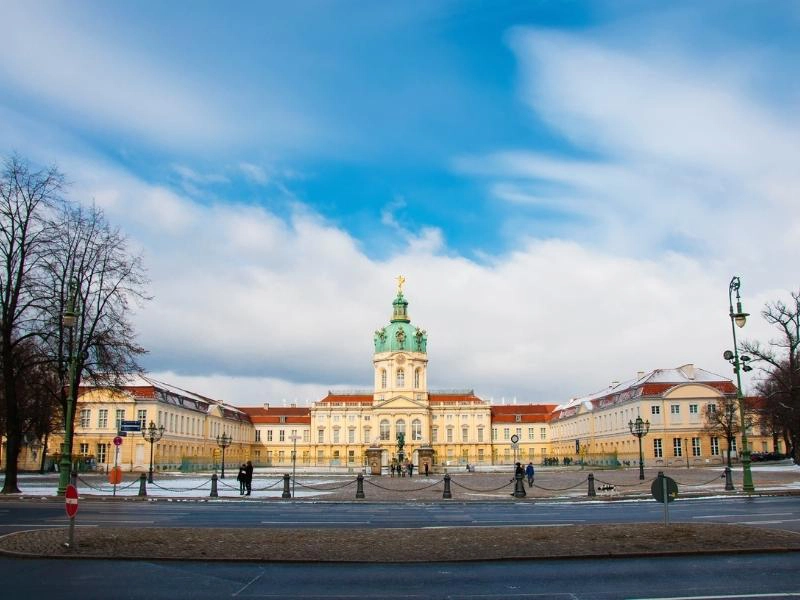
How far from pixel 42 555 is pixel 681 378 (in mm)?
92325

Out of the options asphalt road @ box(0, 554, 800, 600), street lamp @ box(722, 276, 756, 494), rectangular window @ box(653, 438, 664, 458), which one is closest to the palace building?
rectangular window @ box(653, 438, 664, 458)

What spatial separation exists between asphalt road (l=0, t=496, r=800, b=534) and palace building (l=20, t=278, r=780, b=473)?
55.1 m

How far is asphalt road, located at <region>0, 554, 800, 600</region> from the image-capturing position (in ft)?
34.9

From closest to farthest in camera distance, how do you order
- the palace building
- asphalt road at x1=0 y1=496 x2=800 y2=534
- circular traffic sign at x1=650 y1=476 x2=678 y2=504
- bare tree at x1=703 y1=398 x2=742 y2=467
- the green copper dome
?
circular traffic sign at x1=650 y1=476 x2=678 y2=504
asphalt road at x1=0 y1=496 x2=800 y2=534
bare tree at x1=703 y1=398 x2=742 y2=467
the palace building
the green copper dome

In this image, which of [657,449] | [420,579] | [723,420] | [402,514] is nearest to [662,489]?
[420,579]

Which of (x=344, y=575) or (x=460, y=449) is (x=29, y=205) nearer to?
(x=344, y=575)

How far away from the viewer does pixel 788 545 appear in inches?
561

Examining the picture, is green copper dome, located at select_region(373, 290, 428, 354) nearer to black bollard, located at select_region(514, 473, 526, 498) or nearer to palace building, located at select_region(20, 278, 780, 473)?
palace building, located at select_region(20, 278, 780, 473)

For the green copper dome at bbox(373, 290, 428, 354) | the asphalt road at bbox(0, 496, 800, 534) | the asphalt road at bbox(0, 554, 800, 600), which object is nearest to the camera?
the asphalt road at bbox(0, 554, 800, 600)

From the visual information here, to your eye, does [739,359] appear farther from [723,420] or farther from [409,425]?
[409,425]

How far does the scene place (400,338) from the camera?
140m

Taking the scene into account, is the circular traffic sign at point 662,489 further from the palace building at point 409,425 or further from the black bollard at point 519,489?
the palace building at point 409,425

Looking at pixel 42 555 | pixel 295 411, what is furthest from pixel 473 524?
pixel 295 411

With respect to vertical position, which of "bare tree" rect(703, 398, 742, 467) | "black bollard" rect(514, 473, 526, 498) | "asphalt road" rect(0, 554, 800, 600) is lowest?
"black bollard" rect(514, 473, 526, 498)
